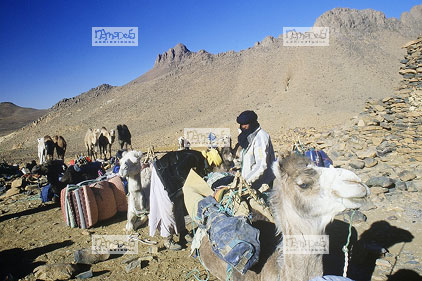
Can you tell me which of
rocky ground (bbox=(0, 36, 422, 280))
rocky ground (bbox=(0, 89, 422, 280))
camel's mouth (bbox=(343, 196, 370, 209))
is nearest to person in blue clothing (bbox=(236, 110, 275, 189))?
rocky ground (bbox=(0, 89, 422, 280))

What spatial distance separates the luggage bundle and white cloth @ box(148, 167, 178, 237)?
1726 mm

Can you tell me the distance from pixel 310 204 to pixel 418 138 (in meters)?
7.27

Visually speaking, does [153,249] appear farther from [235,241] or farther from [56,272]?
[235,241]

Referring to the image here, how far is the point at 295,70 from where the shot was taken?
44.9m

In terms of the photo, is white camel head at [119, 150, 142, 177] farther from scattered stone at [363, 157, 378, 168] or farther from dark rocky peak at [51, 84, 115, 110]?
dark rocky peak at [51, 84, 115, 110]

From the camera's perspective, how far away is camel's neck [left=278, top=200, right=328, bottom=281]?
7.65 ft

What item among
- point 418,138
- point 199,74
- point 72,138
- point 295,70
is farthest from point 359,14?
point 418,138

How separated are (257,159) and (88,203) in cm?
403

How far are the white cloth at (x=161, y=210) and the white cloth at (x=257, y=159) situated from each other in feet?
5.75

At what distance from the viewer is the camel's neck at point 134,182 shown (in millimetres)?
A: 5453

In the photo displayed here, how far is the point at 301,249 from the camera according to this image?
2.36m

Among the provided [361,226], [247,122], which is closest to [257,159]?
[247,122]

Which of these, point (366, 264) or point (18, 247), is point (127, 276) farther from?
point (366, 264)

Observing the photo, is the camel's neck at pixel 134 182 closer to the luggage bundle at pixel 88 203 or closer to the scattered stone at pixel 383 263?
the luggage bundle at pixel 88 203
